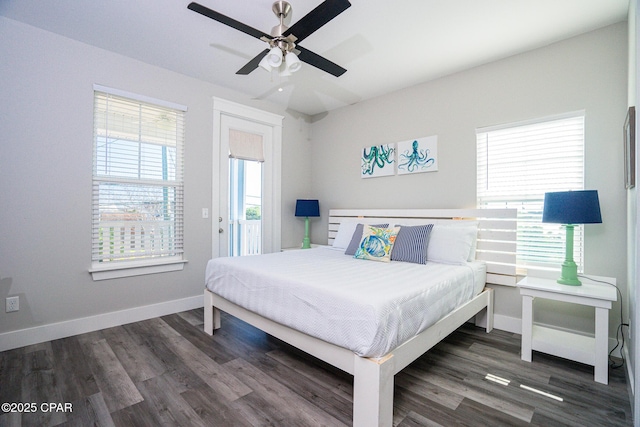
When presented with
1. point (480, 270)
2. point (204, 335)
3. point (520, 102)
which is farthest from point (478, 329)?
point (204, 335)

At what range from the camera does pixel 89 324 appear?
281 cm

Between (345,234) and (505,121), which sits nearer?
(505,121)

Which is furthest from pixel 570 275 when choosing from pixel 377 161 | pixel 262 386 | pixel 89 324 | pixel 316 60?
pixel 89 324

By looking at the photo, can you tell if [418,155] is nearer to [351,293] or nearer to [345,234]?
[345,234]

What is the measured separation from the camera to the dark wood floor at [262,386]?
1645mm

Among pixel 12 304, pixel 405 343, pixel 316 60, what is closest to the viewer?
pixel 405 343

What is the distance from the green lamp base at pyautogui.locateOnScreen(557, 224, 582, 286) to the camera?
2.29 m

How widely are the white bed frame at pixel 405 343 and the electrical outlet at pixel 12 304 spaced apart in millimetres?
1507

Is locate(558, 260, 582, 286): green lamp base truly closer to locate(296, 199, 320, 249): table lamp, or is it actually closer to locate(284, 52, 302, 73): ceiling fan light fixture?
locate(284, 52, 302, 73): ceiling fan light fixture

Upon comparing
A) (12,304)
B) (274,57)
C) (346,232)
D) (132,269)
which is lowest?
(12,304)

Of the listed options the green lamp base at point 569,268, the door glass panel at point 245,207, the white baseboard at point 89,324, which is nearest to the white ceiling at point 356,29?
the door glass panel at point 245,207

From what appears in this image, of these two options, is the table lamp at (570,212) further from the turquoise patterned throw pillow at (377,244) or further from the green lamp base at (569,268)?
the turquoise patterned throw pillow at (377,244)

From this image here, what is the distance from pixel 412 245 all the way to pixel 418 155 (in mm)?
1254

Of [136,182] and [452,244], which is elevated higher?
[136,182]
